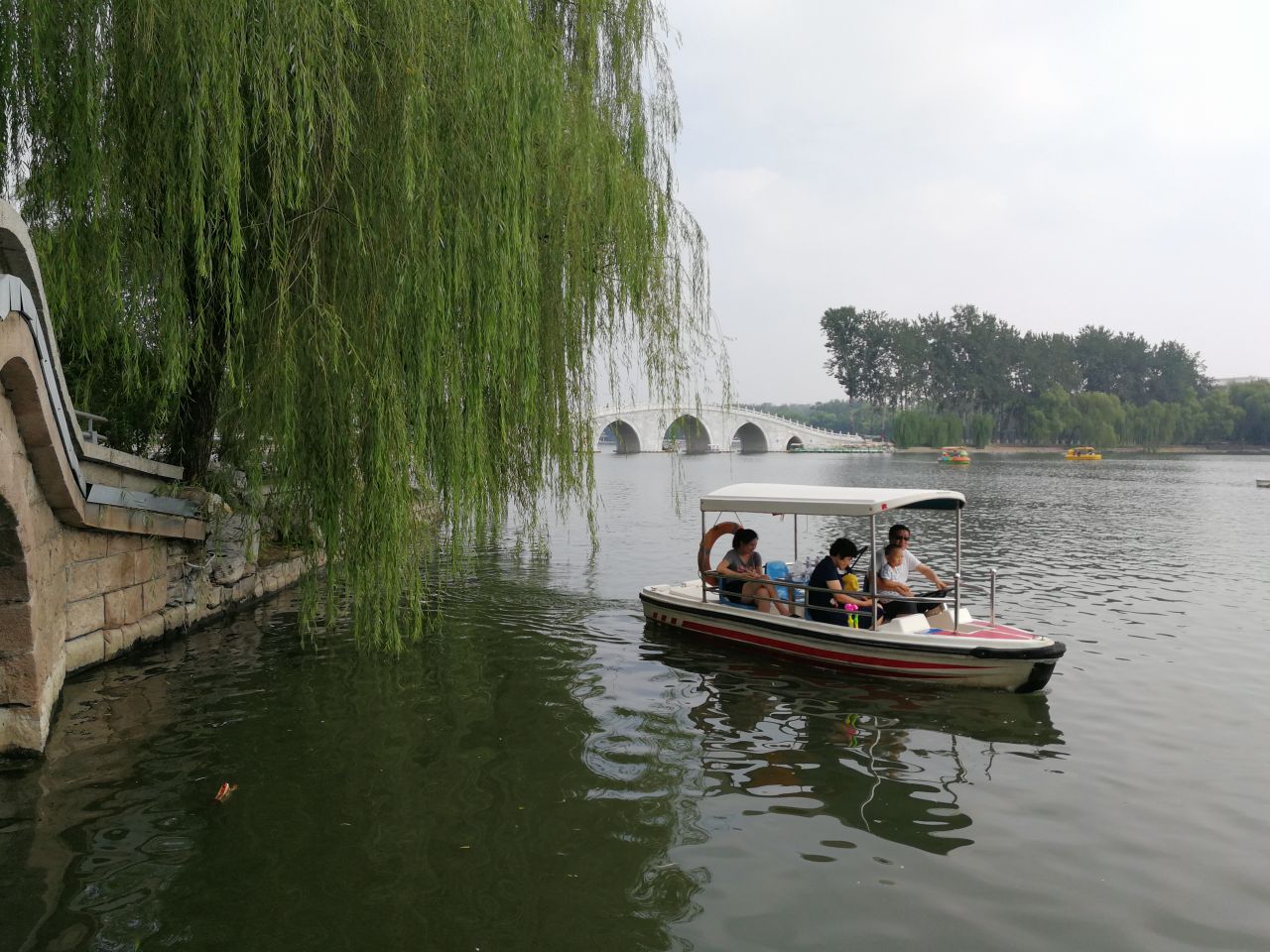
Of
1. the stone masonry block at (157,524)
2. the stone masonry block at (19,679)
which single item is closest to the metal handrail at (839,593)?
the stone masonry block at (157,524)

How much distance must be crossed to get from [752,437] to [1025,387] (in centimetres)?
2756

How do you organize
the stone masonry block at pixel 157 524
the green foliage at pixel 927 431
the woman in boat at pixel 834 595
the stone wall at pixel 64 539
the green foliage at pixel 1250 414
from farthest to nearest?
the green foliage at pixel 1250 414 → the green foliage at pixel 927 431 → the woman in boat at pixel 834 595 → the stone masonry block at pixel 157 524 → the stone wall at pixel 64 539

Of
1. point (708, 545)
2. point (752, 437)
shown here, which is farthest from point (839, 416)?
point (708, 545)

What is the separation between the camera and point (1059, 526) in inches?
922

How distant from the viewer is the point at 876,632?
8.52 meters

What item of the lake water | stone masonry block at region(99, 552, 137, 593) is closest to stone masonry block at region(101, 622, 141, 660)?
the lake water

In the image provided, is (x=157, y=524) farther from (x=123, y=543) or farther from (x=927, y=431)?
(x=927, y=431)

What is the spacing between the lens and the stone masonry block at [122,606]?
819 centimetres

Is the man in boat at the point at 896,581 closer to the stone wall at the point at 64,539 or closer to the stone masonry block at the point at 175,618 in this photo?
the stone wall at the point at 64,539

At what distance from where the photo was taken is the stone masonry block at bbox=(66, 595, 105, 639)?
24.7ft

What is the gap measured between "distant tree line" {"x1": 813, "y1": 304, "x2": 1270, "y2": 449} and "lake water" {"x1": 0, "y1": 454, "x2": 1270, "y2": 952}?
75652mm

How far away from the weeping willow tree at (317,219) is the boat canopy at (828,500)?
290 centimetres

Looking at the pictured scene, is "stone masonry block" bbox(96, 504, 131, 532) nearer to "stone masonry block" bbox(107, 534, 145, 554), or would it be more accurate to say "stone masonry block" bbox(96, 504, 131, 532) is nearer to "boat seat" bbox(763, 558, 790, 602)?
"stone masonry block" bbox(107, 534, 145, 554)

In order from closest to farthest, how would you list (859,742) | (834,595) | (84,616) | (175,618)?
(859,742), (84,616), (834,595), (175,618)
